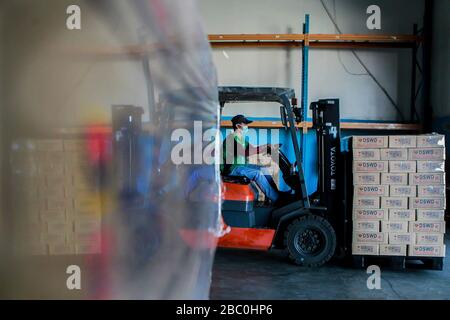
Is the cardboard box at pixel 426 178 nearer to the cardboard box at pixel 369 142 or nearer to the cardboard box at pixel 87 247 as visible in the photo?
the cardboard box at pixel 369 142

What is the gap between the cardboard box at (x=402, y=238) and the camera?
3.34 metres

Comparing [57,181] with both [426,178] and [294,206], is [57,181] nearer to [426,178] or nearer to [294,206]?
[294,206]

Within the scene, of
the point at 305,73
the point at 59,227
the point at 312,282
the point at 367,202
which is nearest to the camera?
the point at 59,227

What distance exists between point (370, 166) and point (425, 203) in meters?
0.52

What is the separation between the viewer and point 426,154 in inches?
130

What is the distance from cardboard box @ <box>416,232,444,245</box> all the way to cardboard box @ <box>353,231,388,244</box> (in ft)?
0.85

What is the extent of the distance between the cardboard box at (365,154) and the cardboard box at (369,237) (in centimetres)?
62

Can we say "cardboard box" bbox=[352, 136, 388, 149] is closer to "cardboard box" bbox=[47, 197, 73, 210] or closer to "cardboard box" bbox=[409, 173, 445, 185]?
"cardboard box" bbox=[409, 173, 445, 185]

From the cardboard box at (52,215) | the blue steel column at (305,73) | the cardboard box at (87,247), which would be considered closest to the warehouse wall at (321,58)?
the blue steel column at (305,73)

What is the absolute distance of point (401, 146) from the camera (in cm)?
334

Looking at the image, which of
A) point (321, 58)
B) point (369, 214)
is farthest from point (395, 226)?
point (321, 58)

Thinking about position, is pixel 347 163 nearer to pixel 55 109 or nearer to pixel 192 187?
pixel 192 187

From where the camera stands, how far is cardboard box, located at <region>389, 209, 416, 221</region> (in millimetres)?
3336
